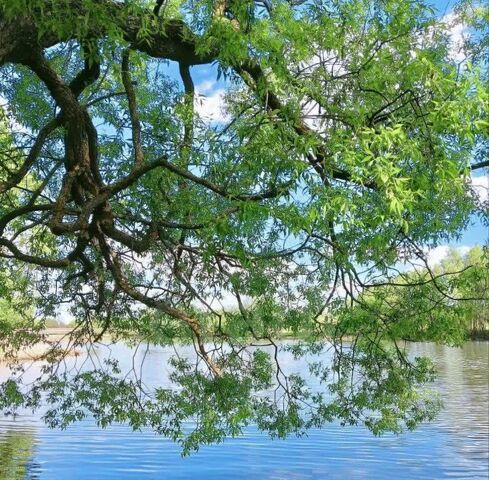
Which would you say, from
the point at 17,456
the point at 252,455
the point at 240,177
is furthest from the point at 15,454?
the point at 240,177

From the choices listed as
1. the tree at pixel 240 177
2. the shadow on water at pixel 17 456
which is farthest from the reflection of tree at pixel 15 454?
the tree at pixel 240 177

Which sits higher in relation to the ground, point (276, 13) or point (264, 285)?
point (276, 13)

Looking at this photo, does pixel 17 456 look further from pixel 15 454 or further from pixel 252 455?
pixel 252 455

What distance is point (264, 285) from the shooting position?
27.3 ft

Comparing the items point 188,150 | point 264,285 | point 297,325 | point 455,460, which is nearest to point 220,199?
point 188,150

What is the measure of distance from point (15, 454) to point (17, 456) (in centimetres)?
23

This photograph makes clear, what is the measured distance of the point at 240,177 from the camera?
22.1ft

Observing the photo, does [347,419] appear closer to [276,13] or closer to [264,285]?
[264,285]

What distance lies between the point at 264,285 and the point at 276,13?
315cm

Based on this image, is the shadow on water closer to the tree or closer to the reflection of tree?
the reflection of tree

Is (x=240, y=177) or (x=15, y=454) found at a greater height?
(x=240, y=177)

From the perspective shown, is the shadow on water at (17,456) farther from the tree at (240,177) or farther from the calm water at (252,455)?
the tree at (240,177)

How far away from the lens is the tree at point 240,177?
516 centimetres

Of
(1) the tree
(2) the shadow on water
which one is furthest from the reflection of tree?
(1) the tree
